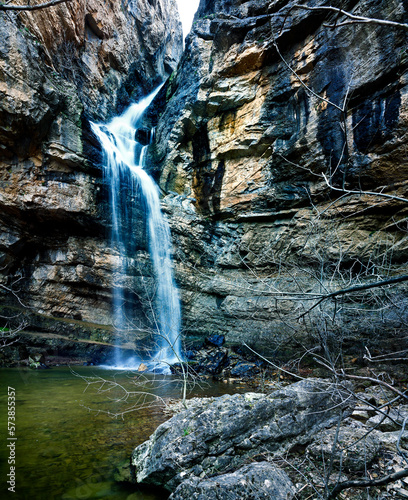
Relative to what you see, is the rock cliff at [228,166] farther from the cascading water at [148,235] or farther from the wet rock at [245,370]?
the wet rock at [245,370]

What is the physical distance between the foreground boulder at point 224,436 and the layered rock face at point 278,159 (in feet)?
13.7

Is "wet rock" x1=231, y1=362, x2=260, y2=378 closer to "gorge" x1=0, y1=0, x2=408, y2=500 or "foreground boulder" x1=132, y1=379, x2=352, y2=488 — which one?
"gorge" x1=0, y1=0, x2=408, y2=500

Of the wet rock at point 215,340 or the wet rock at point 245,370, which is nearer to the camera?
the wet rock at point 245,370

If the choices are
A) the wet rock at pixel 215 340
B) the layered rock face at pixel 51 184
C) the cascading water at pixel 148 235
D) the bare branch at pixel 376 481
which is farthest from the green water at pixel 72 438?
the cascading water at pixel 148 235

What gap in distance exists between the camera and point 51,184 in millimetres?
11656

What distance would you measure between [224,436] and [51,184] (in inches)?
476

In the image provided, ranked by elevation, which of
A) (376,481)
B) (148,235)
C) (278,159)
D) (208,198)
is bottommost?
(376,481)

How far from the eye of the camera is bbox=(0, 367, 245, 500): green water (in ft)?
9.88

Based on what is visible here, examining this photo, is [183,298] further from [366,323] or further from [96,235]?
[366,323]

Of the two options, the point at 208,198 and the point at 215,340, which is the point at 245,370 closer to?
the point at 215,340

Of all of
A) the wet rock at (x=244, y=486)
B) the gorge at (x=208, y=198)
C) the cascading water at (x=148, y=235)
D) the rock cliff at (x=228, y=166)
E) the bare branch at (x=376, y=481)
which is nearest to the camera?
the bare branch at (x=376, y=481)

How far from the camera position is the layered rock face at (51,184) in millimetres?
10164

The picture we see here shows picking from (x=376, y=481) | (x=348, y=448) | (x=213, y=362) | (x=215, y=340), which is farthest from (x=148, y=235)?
(x=376, y=481)

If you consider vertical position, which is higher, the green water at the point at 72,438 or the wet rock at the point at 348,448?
the wet rock at the point at 348,448
